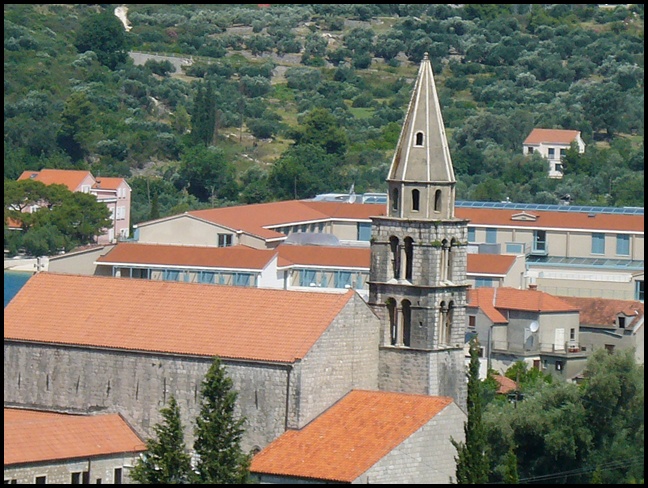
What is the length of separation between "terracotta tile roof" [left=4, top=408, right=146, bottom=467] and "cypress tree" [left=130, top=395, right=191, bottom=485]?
1.95 metres

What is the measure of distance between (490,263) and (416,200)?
100ft

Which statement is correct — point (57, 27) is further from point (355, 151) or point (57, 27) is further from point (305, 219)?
Answer: point (305, 219)

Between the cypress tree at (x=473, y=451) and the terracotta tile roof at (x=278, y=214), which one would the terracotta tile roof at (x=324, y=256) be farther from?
the cypress tree at (x=473, y=451)

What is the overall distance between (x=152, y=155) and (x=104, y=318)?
287 ft

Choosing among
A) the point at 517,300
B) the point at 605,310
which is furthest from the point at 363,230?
the point at 517,300

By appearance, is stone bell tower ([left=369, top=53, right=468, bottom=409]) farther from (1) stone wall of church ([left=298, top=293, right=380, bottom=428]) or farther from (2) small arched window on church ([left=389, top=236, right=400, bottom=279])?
(1) stone wall of church ([left=298, top=293, right=380, bottom=428])

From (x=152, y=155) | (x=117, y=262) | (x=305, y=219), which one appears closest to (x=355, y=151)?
(x=152, y=155)

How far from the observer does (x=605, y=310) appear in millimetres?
87125

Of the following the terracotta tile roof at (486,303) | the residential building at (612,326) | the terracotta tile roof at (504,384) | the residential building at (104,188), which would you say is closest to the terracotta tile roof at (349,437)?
the terracotta tile roof at (504,384)

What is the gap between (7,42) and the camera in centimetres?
17050

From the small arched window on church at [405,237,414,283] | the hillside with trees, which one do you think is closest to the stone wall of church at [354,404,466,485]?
the small arched window on church at [405,237,414,283]

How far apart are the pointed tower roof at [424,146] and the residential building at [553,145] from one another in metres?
81.6

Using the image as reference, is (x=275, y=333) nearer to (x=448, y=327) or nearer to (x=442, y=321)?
(x=442, y=321)

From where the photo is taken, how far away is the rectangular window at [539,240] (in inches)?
4070
